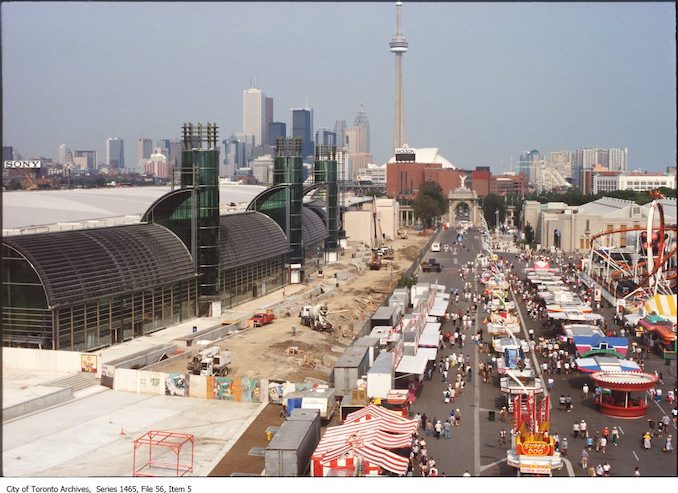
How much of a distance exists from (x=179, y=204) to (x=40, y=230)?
7683mm

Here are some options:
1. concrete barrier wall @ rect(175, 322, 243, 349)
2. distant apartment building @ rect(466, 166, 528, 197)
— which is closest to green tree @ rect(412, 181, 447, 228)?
distant apartment building @ rect(466, 166, 528, 197)

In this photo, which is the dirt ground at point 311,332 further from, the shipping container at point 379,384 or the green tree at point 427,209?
the green tree at point 427,209

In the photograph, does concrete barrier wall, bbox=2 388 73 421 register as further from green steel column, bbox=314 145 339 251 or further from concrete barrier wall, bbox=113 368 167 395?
green steel column, bbox=314 145 339 251

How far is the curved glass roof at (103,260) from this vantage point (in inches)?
1230

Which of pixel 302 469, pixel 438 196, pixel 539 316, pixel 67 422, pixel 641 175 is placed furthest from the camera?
pixel 641 175

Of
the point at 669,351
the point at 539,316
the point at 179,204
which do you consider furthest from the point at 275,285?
the point at 669,351

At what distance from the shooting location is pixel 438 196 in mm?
132375

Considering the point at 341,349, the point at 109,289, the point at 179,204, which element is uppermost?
the point at 179,204

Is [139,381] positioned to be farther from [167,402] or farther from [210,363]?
[210,363]

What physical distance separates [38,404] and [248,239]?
2520 cm

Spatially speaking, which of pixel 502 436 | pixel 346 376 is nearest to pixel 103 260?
pixel 346 376

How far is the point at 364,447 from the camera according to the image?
20.2m

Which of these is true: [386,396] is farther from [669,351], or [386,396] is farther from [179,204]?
[179,204]

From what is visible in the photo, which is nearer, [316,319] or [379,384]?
[379,384]
